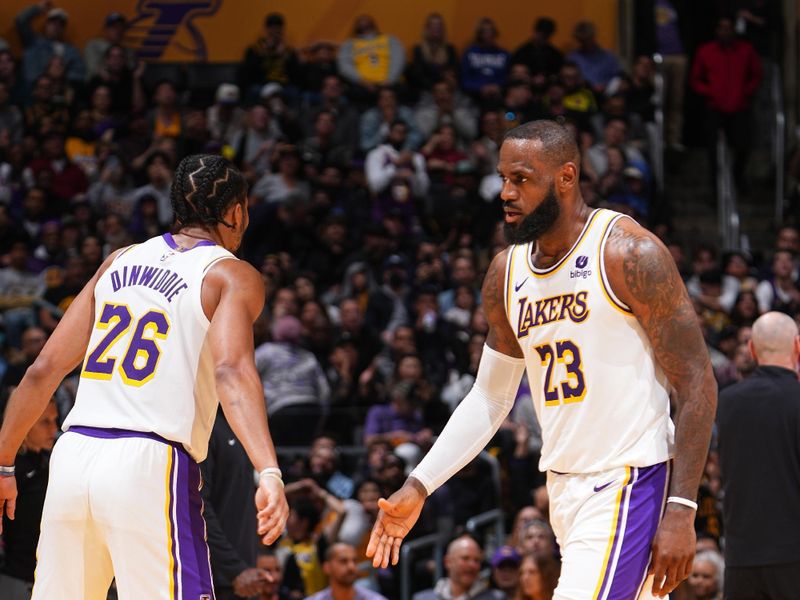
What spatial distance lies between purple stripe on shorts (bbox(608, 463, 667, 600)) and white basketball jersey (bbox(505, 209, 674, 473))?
0.23ft

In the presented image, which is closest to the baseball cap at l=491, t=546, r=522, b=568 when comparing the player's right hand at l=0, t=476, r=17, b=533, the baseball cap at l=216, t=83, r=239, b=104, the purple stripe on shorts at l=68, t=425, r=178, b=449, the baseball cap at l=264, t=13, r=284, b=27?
the player's right hand at l=0, t=476, r=17, b=533

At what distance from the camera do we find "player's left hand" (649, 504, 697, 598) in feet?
14.4

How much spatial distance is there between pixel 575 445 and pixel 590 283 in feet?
1.88

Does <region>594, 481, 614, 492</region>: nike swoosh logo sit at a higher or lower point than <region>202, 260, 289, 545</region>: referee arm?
lower

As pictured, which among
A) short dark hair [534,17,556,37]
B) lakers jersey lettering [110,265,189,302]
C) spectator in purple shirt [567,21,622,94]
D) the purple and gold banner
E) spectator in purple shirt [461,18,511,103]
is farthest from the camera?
the purple and gold banner

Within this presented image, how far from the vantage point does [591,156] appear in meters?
15.0

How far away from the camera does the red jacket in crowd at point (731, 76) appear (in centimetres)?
1631

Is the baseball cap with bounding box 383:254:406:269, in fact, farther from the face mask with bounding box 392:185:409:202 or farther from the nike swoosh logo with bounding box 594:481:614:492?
the nike swoosh logo with bounding box 594:481:614:492

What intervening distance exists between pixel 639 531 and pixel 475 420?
90 centimetres

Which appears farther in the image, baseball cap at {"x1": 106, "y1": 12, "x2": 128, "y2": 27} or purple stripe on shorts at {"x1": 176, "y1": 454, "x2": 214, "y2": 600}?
baseball cap at {"x1": 106, "y1": 12, "x2": 128, "y2": 27}

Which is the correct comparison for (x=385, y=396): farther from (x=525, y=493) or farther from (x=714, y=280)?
(x=714, y=280)

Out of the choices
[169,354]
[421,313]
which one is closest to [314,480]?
[421,313]

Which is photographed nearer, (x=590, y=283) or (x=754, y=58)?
(x=590, y=283)

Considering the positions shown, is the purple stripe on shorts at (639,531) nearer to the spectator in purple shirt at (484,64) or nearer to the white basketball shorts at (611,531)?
the white basketball shorts at (611,531)
